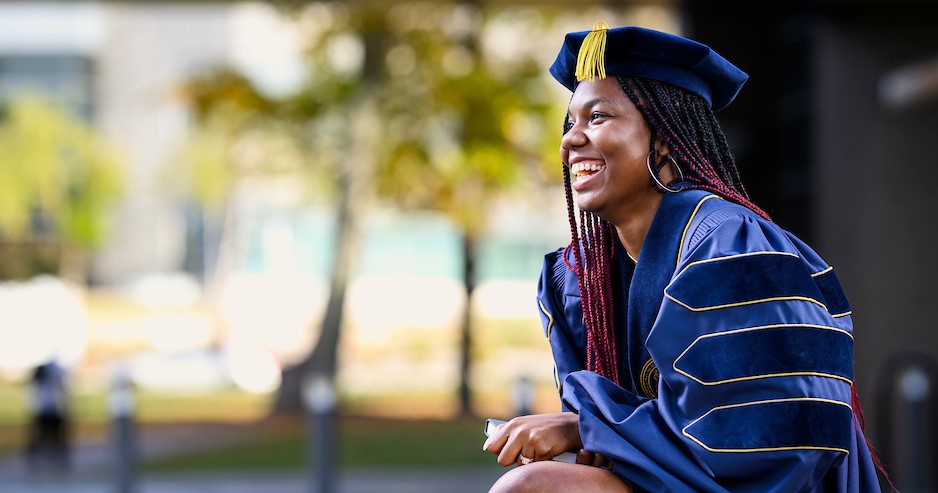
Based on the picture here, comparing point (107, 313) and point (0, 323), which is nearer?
point (0, 323)

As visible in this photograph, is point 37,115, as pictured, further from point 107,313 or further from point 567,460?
point 567,460

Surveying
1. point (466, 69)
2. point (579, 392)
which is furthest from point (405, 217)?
point (579, 392)

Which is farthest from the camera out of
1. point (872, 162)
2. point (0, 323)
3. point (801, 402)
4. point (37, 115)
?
point (37, 115)

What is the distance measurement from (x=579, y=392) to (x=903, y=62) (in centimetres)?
1025

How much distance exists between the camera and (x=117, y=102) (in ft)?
176

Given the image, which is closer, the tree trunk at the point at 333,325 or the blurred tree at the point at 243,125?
the blurred tree at the point at 243,125

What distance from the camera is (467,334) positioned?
17750 millimetres

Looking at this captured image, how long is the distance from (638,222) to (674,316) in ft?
1.02

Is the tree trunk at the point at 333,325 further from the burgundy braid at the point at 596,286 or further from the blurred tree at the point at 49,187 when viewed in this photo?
the blurred tree at the point at 49,187

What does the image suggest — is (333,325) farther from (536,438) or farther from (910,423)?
(536,438)

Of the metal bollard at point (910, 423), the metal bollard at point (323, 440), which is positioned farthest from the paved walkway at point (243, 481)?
the metal bollard at point (910, 423)

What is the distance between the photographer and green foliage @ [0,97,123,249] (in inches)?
1591

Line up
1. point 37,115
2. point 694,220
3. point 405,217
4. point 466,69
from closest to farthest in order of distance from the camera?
point 694,220 → point 466,69 → point 405,217 → point 37,115

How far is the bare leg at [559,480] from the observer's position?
6.70ft
